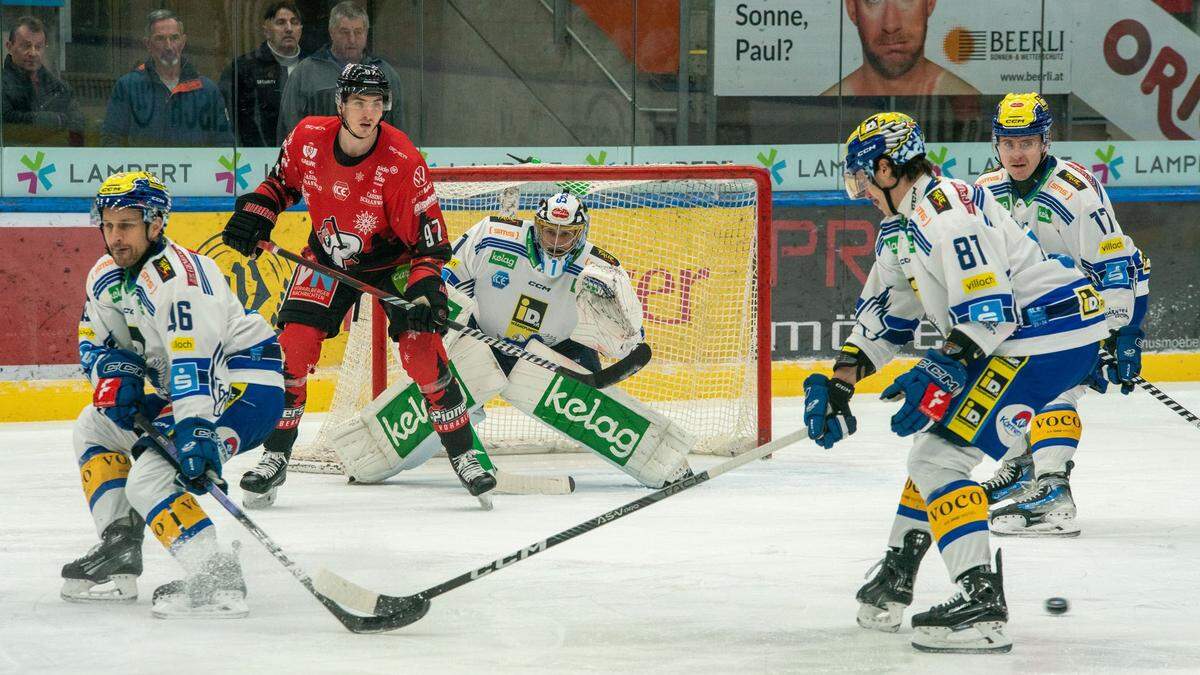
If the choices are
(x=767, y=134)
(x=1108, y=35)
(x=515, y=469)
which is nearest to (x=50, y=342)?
(x=515, y=469)

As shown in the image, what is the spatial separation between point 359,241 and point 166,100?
7.90ft

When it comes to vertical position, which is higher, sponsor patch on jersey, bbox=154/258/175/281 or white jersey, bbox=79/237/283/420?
sponsor patch on jersey, bbox=154/258/175/281

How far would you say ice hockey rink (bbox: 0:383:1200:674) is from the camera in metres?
3.12

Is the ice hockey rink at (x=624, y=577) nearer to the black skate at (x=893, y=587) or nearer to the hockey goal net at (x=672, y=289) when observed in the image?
the black skate at (x=893, y=587)

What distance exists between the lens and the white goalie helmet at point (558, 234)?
5.27 metres

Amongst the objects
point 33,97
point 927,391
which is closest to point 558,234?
point 927,391

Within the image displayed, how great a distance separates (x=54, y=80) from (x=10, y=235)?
79 centimetres

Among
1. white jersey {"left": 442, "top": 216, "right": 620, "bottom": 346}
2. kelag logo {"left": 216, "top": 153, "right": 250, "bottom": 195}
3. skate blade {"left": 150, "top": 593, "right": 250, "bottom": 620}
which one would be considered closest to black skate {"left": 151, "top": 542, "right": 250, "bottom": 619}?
skate blade {"left": 150, "top": 593, "right": 250, "bottom": 620}

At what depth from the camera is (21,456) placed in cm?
571

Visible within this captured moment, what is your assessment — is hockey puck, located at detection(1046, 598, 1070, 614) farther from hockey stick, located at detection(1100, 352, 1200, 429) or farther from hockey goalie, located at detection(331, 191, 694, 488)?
hockey goalie, located at detection(331, 191, 694, 488)

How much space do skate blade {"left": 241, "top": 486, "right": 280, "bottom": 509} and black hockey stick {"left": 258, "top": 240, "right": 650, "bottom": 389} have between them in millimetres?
664

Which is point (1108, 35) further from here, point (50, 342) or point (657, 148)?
point (50, 342)

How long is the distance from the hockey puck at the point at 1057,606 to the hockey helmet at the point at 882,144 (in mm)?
1010

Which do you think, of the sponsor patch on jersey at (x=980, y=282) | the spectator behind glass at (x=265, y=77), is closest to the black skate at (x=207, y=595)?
the sponsor patch on jersey at (x=980, y=282)
